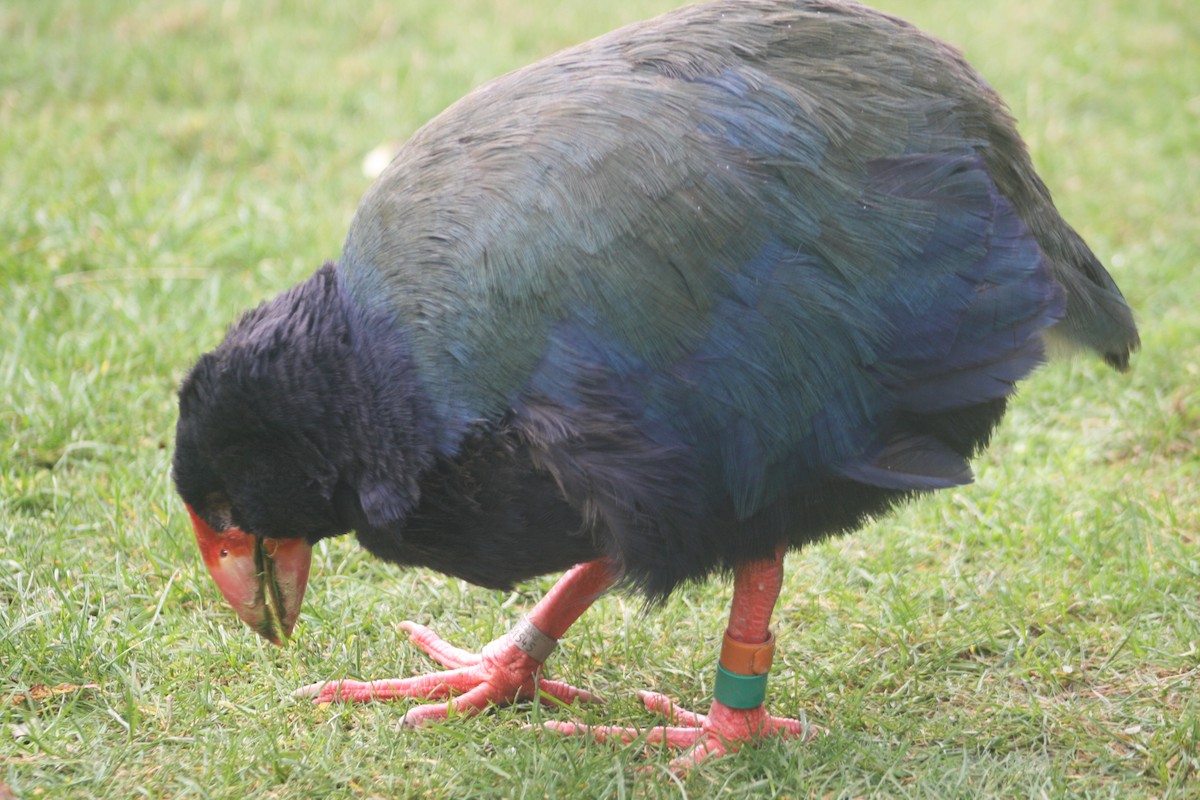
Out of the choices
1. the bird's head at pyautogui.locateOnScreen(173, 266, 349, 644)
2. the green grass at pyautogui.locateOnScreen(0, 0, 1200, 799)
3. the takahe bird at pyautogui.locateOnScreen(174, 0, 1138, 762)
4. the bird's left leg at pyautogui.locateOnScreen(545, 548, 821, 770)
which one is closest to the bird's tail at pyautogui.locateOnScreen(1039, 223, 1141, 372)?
the takahe bird at pyautogui.locateOnScreen(174, 0, 1138, 762)

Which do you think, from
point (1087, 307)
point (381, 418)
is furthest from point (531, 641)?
point (1087, 307)

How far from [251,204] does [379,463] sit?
2.66 m

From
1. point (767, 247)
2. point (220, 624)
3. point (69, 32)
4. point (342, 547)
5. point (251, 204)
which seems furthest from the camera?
point (69, 32)

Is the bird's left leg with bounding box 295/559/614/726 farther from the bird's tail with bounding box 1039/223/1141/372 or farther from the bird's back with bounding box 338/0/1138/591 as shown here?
the bird's tail with bounding box 1039/223/1141/372

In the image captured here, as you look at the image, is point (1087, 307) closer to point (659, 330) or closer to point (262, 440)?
point (659, 330)

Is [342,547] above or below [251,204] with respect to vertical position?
below

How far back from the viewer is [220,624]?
272 cm

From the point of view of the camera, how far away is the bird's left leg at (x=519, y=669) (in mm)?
2555

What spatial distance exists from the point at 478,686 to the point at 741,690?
0.55m

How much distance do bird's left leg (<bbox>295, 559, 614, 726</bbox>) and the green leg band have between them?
31 cm

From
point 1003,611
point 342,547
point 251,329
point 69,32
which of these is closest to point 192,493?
point 251,329

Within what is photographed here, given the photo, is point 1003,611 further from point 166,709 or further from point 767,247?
point 166,709

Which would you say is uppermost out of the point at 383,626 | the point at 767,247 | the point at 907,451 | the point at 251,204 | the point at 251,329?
the point at 767,247

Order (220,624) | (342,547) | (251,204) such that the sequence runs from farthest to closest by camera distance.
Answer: (251,204) < (342,547) < (220,624)
